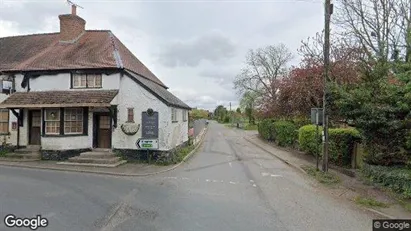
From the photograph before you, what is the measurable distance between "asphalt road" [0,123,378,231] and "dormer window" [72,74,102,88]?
5.56 m

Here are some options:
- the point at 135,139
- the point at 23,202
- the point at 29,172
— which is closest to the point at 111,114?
the point at 135,139

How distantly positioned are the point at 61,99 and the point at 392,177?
1512 centimetres

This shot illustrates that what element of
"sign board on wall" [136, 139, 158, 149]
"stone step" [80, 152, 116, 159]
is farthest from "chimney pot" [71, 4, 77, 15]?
"sign board on wall" [136, 139, 158, 149]

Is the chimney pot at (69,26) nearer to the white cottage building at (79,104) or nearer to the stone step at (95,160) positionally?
the white cottage building at (79,104)

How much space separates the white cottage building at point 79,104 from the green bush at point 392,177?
9328 millimetres

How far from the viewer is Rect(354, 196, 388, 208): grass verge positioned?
26.7ft

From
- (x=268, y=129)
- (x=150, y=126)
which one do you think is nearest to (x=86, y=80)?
(x=150, y=126)

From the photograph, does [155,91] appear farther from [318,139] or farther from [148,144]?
[318,139]

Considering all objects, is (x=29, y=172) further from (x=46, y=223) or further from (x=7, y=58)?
(x=7, y=58)

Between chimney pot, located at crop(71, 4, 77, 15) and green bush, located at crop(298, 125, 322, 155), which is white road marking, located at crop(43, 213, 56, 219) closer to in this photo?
green bush, located at crop(298, 125, 322, 155)

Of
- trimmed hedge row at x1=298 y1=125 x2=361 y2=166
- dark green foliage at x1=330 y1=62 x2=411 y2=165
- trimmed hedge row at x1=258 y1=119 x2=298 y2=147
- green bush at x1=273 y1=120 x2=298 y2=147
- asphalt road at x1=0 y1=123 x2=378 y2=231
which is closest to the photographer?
asphalt road at x1=0 y1=123 x2=378 y2=231

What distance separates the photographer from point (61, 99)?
614 inches

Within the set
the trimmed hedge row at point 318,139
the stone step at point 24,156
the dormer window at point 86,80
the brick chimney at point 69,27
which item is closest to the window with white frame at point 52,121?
the stone step at point 24,156

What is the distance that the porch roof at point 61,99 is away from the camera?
1491 cm
